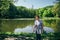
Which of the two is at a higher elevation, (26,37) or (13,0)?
(13,0)

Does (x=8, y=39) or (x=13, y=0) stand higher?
(x=13, y=0)

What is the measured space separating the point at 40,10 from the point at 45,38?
93.8 m

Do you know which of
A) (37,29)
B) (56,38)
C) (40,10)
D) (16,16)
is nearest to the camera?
(37,29)

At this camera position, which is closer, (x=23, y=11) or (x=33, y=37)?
(x=33, y=37)

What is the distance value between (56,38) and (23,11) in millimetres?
77855

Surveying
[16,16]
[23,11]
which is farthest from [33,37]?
[23,11]

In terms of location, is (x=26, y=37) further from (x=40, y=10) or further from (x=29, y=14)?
(x=40, y=10)

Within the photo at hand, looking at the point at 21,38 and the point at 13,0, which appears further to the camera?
the point at 13,0

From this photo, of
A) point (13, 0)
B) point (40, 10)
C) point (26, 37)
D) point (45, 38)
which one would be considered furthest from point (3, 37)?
point (40, 10)

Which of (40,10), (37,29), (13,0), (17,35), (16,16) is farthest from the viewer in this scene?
(40,10)

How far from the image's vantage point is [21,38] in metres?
12.5

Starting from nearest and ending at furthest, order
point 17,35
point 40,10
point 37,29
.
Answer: point 37,29, point 17,35, point 40,10

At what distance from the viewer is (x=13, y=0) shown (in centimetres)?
1891

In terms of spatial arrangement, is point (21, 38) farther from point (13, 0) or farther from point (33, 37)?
point (13, 0)
